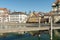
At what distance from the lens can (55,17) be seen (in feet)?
202

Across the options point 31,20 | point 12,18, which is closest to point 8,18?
point 12,18

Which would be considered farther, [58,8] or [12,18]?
[12,18]

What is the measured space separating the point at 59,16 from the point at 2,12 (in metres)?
54.9

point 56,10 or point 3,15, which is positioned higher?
point 56,10

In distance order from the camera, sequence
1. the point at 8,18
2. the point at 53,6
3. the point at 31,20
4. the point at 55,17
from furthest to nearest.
Answer: 1. the point at 8,18
2. the point at 53,6
3. the point at 31,20
4. the point at 55,17

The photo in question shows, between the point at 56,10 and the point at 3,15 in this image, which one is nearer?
the point at 56,10

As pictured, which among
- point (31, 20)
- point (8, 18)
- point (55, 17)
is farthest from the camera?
point (8, 18)

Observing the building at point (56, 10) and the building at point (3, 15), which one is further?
the building at point (3, 15)

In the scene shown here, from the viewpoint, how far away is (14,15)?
104 meters

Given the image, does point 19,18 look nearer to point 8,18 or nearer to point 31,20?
point 8,18

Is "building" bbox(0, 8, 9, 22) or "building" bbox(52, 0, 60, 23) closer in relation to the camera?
"building" bbox(52, 0, 60, 23)

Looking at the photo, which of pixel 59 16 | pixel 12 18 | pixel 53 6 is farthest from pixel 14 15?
pixel 59 16

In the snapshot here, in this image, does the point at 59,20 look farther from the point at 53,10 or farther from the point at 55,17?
the point at 53,10

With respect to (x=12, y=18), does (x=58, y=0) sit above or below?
above
